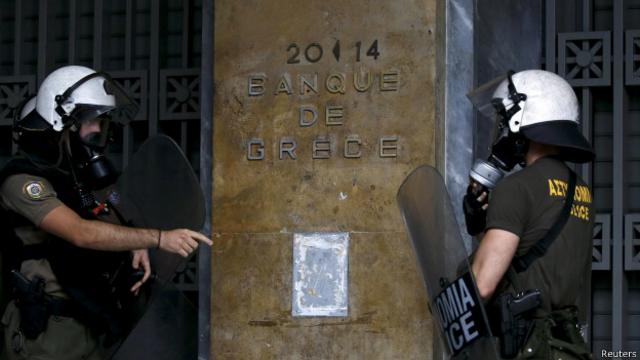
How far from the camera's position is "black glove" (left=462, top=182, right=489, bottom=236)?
5.42 metres

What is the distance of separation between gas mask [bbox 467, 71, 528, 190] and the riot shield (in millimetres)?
229

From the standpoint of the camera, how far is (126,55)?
7977 millimetres

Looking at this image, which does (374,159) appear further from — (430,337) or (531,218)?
(531,218)

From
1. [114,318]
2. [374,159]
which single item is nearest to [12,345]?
[114,318]

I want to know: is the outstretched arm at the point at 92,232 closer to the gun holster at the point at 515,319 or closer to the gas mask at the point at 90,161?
the gas mask at the point at 90,161

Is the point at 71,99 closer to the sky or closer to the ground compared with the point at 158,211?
closer to the sky

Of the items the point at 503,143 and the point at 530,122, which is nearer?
the point at 530,122

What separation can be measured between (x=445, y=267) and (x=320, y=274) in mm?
1504

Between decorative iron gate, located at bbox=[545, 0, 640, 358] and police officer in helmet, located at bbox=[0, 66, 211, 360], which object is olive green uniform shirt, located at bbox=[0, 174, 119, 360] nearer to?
police officer in helmet, located at bbox=[0, 66, 211, 360]

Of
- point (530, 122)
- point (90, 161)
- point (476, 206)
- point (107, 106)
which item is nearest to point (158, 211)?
point (90, 161)

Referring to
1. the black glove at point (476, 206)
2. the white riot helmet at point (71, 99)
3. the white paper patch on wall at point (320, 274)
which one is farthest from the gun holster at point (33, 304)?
the black glove at point (476, 206)

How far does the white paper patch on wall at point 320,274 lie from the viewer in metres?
6.56

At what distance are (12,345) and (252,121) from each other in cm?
164

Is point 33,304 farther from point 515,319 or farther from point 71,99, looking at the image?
point 515,319
